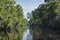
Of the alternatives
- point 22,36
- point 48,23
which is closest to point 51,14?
point 48,23

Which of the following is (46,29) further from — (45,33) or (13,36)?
(13,36)

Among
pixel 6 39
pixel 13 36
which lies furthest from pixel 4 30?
pixel 13 36

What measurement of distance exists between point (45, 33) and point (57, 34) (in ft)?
16.4

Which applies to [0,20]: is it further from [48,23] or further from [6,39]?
[48,23]

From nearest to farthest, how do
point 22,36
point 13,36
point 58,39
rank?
point 58,39 < point 13,36 < point 22,36

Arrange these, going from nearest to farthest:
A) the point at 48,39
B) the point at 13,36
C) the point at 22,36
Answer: the point at 48,39
the point at 13,36
the point at 22,36

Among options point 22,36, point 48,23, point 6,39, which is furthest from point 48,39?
point 22,36

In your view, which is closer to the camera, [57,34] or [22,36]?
[57,34]

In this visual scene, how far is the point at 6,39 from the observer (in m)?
44.7

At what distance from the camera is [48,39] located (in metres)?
45.2

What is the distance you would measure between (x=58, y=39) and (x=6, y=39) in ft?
23.5

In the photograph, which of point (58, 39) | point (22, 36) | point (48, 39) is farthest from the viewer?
point (22, 36)

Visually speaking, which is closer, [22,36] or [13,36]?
[13,36]

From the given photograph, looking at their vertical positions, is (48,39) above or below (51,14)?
below
